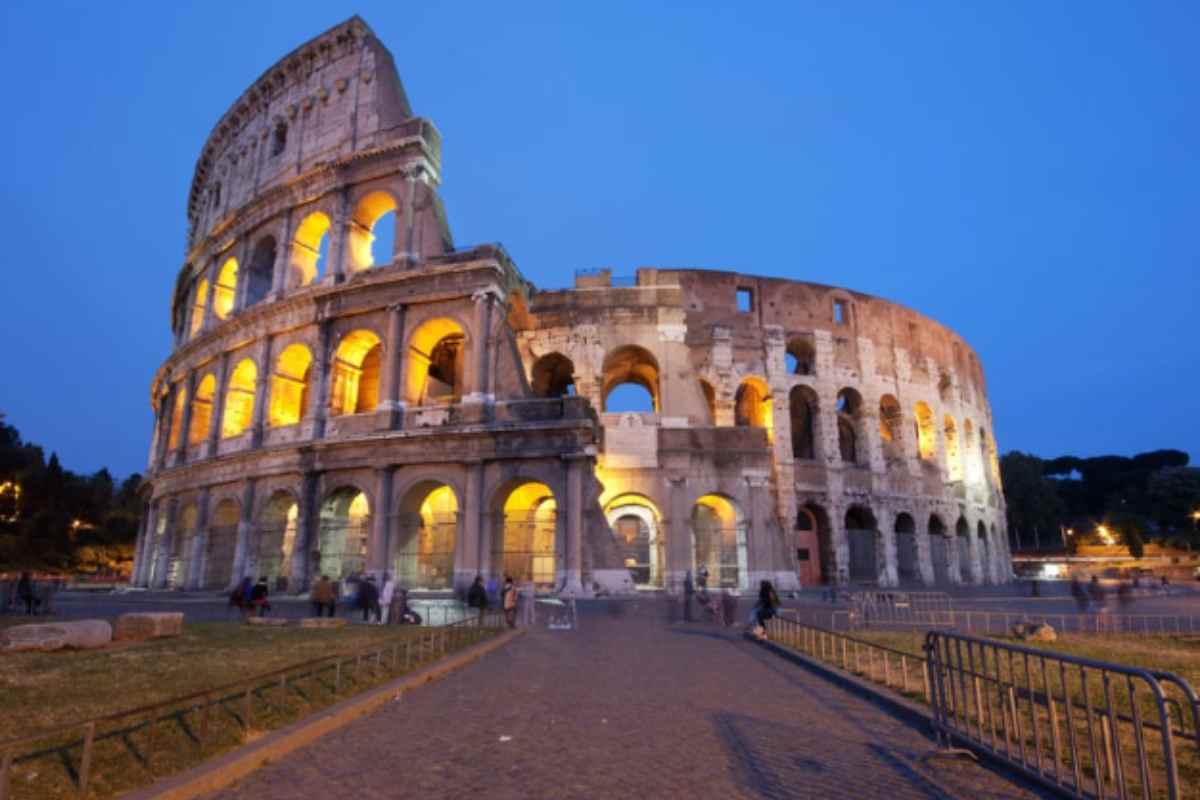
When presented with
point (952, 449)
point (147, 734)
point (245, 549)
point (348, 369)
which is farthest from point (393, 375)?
point (952, 449)

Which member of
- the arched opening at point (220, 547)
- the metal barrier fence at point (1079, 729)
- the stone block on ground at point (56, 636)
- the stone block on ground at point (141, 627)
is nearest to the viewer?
the metal barrier fence at point (1079, 729)

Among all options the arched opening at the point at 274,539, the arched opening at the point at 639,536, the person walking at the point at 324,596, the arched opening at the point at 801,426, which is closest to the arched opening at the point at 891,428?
the arched opening at the point at 801,426

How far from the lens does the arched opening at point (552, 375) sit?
2686 centimetres

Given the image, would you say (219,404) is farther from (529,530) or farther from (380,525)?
(529,530)

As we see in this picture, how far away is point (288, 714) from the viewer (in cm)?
567

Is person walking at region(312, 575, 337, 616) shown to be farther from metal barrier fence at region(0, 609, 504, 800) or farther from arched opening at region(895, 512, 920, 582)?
arched opening at region(895, 512, 920, 582)

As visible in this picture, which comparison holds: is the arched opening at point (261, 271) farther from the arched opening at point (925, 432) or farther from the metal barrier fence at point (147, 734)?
the arched opening at point (925, 432)

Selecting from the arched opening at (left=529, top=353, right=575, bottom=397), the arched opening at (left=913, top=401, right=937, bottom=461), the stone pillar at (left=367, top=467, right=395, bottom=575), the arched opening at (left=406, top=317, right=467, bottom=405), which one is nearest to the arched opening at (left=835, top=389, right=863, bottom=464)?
the arched opening at (left=913, top=401, right=937, bottom=461)

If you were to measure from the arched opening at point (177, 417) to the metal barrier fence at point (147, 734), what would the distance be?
2364cm

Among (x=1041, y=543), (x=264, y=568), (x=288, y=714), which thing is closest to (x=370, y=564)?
(x=264, y=568)

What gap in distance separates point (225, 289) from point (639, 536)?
2069cm

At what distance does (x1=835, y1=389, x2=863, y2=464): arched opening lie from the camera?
3003 cm

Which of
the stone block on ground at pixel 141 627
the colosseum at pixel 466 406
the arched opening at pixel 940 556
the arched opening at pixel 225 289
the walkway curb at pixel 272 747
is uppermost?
the arched opening at pixel 225 289

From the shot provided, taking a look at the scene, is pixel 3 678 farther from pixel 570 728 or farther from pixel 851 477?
pixel 851 477
